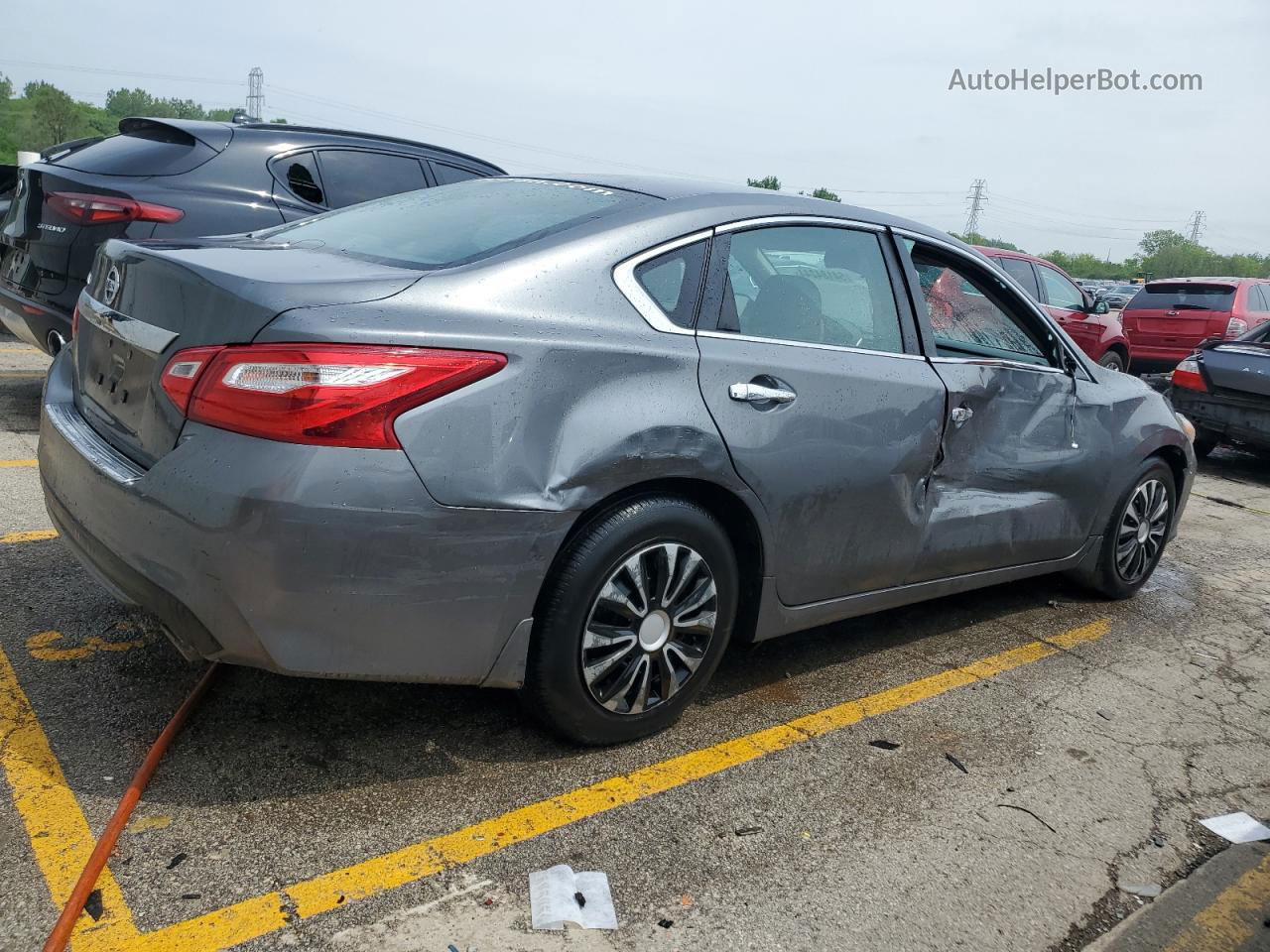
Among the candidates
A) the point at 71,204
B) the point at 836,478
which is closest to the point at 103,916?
the point at 836,478

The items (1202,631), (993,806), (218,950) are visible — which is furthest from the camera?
(1202,631)

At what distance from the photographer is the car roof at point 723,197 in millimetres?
3302

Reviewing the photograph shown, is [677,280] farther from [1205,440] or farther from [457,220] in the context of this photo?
[1205,440]

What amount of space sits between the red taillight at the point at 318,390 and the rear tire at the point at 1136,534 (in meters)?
3.49

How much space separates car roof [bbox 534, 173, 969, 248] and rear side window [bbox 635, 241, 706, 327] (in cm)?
14

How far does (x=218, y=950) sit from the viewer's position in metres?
2.15

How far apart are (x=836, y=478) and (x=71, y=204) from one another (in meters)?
4.32

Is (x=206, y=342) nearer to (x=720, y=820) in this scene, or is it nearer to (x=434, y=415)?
(x=434, y=415)

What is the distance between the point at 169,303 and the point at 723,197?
63.6 inches

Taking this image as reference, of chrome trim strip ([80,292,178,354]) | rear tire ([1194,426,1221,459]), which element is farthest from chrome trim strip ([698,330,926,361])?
rear tire ([1194,426,1221,459])

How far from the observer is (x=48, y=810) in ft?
8.34

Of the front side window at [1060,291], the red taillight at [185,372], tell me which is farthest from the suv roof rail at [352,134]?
the front side window at [1060,291]

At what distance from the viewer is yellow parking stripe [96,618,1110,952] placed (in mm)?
2209

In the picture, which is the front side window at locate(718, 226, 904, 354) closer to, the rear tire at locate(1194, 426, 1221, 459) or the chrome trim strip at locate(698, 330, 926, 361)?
the chrome trim strip at locate(698, 330, 926, 361)
